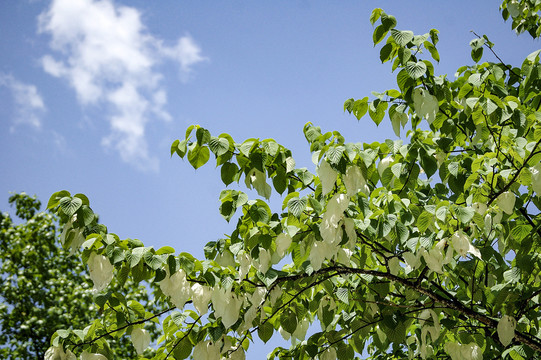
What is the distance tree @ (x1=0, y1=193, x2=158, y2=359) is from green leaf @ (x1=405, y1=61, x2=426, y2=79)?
803 centimetres

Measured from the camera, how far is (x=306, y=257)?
8.43 feet

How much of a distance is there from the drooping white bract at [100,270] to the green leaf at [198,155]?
608mm

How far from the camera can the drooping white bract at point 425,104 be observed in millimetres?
2582

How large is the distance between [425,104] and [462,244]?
0.72 m

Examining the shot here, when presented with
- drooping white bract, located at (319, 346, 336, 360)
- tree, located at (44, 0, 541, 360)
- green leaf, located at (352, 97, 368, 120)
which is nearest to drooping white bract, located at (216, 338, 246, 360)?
tree, located at (44, 0, 541, 360)

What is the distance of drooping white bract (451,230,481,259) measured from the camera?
2.26m

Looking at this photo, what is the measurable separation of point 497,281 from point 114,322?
2274mm

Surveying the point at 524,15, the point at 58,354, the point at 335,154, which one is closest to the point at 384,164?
the point at 335,154

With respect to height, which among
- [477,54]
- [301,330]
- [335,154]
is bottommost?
[301,330]

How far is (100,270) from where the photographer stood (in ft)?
7.47

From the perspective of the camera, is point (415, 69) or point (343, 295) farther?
point (343, 295)

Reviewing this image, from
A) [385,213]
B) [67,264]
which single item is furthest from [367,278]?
[67,264]

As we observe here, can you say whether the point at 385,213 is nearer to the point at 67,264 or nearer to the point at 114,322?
the point at 114,322

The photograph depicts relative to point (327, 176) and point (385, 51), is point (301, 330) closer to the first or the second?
point (327, 176)
